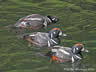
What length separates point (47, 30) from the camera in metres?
17.6

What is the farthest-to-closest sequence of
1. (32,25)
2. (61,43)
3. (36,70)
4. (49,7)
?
1. (49,7)
2. (32,25)
3. (61,43)
4. (36,70)

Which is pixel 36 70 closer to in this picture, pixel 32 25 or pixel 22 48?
pixel 22 48

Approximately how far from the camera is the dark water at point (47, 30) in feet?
45.0

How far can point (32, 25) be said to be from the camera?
17750 millimetres

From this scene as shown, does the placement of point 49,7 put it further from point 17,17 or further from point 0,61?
point 0,61

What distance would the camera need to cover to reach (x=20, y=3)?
66.8 ft

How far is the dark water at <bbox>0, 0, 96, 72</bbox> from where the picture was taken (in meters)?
13.7

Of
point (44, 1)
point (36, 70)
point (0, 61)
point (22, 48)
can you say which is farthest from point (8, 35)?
point (44, 1)

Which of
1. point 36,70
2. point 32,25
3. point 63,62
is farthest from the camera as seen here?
point 32,25

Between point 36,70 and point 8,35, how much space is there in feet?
11.9

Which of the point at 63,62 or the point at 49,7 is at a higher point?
the point at 49,7

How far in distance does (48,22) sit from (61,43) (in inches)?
116

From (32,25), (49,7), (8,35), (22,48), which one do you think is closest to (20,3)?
(49,7)

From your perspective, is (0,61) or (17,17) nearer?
(0,61)
